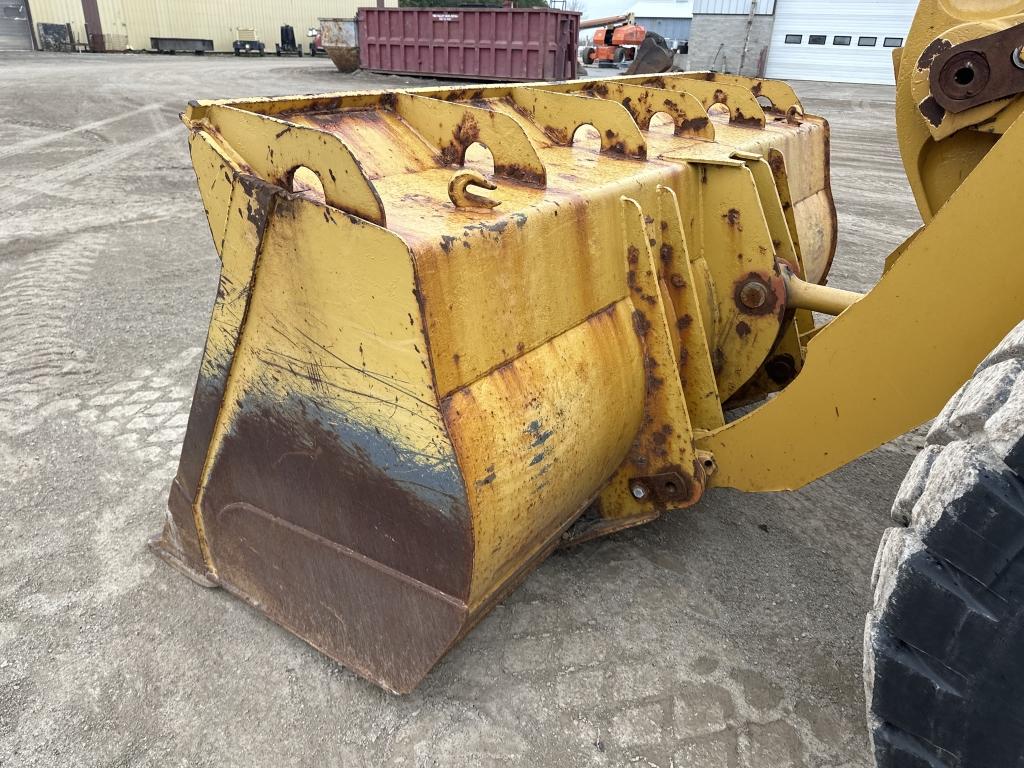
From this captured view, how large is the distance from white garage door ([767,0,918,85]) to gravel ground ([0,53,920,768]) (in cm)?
2211

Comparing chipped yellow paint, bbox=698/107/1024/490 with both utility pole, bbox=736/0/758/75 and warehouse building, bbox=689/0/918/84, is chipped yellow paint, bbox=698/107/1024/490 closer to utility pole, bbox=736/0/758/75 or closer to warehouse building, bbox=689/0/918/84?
warehouse building, bbox=689/0/918/84

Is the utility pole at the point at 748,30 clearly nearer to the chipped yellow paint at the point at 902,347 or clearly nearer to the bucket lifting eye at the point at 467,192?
the chipped yellow paint at the point at 902,347

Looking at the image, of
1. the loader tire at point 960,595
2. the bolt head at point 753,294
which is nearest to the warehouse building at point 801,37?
the bolt head at point 753,294

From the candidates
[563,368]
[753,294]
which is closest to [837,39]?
[753,294]

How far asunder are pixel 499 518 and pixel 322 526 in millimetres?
475

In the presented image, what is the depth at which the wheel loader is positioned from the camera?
3.89 ft

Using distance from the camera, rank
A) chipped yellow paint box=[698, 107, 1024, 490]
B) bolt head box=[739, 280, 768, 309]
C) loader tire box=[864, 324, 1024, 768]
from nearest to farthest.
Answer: loader tire box=[864, 324, 1024, 768]
chipped yellow paint box=[698, 107, 1024, 490]
bolt head box=[739, 280, 768, 309]

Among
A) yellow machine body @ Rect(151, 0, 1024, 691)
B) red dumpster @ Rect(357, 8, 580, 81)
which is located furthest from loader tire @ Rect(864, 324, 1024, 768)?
red dumpster @ Rect(357, 8, 580, 81)

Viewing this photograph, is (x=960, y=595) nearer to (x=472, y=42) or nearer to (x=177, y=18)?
(x=472, y=42)

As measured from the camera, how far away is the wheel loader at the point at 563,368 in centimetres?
119

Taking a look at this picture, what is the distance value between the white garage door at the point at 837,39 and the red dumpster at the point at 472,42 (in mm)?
10419

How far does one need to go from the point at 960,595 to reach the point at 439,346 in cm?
95

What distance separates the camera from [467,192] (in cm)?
157

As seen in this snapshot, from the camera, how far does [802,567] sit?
2.40 metres
